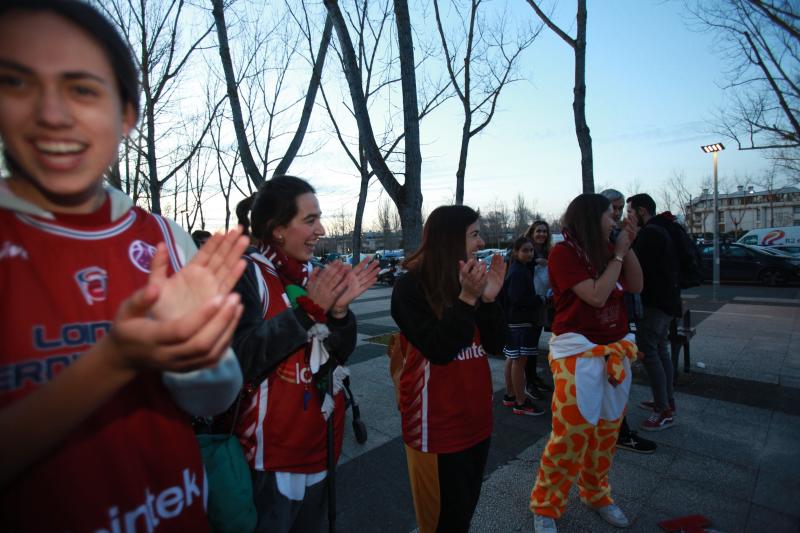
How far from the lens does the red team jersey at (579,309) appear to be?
262 centimetres

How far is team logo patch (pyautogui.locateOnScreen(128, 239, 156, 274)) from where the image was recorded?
0.93 metres

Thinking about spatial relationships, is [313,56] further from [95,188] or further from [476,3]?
[95,188]

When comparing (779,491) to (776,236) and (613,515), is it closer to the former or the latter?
(613,515)

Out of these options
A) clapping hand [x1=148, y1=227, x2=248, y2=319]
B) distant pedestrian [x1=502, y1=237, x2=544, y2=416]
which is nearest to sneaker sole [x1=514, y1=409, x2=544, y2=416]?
distant pedestrian [x1=502, y1=237, x2=544, y2=416]

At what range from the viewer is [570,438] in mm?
2508

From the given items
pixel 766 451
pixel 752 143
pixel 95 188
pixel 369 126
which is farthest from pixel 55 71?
pixel 752 143

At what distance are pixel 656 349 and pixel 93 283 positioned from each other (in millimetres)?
4494

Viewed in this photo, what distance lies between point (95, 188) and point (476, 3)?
421 inches

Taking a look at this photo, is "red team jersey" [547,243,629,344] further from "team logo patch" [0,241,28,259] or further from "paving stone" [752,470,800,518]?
"team logo patch" [0,241,28,259]

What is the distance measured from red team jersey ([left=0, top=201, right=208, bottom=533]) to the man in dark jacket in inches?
165

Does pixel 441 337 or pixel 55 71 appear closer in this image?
pixel 55 71

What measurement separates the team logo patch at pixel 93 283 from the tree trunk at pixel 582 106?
636cm

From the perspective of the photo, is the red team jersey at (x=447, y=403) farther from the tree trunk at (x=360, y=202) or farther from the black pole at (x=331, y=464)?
the tree trunk at (x=360, y=202)

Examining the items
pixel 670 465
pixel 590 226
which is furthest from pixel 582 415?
pixel 670 465
